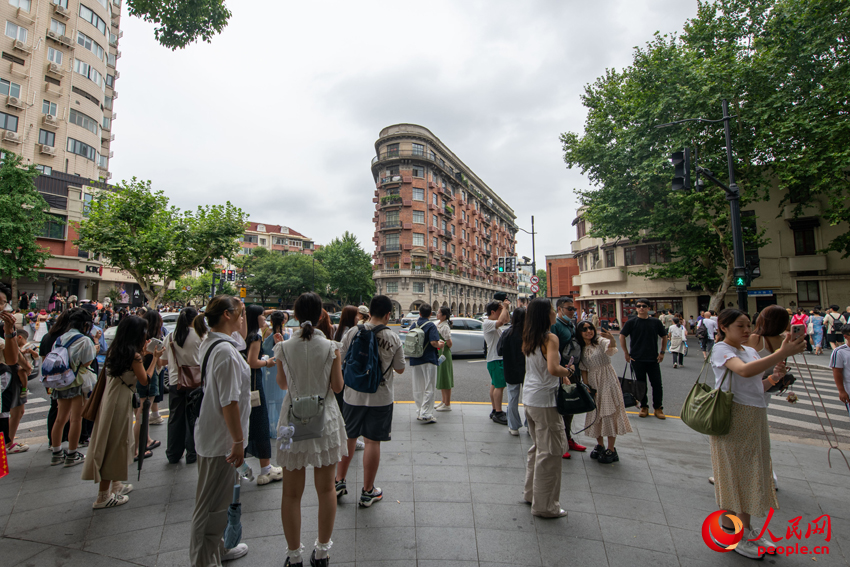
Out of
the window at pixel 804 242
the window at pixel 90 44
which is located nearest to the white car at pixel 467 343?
the window at pixel 804 242

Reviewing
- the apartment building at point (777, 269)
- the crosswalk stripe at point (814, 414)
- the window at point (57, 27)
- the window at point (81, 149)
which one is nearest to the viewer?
the crosswalk stripe at point (814, 414)

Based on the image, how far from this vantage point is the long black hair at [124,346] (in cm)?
358

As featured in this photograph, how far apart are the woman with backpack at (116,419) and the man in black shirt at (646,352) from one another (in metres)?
6.48

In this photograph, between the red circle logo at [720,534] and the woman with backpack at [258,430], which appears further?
the woman with backpack at [258,430]

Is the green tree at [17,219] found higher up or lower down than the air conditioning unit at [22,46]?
lower down

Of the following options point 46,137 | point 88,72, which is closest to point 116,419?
point 46,137

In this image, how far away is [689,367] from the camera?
12.4 metres

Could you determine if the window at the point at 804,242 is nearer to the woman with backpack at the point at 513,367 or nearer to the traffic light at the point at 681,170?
the traffic light at the point at 681,170

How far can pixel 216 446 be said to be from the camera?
8.60ft

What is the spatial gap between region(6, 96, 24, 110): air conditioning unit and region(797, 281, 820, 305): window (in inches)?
2165

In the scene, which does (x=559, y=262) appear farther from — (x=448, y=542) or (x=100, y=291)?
(x=448, y=542)

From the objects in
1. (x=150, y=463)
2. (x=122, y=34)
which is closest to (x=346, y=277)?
(x=122, y=34)

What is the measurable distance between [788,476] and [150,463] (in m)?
6.95

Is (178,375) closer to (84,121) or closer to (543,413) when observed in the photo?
(543,413)
